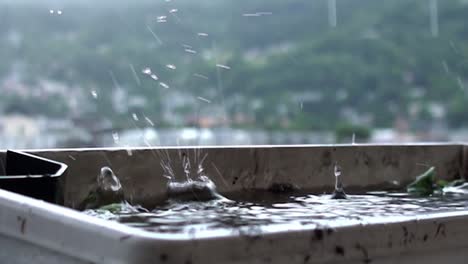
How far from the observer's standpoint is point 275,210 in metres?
0.99

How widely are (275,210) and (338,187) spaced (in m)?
0.34

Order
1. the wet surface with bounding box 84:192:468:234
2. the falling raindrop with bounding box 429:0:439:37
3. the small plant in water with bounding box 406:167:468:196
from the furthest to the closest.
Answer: the falling raindrop with bounding box 429:0:439:37 < the small plant in water with bounding box 406:167:468:196 < the wet surface with bounding box 84:192:468:234

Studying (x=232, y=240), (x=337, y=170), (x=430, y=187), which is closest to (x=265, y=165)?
(x=337, y=170)

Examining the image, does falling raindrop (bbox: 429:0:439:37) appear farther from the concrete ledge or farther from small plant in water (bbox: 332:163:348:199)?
small plant in water (bbox: 332:163:348:199)

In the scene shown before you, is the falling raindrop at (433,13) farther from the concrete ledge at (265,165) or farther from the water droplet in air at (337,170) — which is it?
the water droplet in air at (337,170)

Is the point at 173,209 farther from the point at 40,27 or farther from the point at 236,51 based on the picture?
the point at 236,51

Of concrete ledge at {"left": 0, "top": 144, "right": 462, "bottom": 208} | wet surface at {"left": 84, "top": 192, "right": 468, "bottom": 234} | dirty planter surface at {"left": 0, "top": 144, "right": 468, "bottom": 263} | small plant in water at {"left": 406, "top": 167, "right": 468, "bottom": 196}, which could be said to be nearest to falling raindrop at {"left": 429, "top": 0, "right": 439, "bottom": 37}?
concrete ledge at {"left": 0, "top": 144, "right": 462, "bottom": 208}

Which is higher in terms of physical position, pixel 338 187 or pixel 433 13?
pixel 433 13

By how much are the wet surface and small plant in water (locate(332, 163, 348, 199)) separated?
0.02 metres

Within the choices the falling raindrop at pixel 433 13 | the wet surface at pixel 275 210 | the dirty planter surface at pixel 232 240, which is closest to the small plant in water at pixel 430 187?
the wet surface at pixel 275 210

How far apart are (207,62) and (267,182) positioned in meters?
2.31

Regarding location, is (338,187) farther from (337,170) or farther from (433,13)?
(433,13)

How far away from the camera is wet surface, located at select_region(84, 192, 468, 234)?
2.61 ft

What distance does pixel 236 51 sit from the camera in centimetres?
435
